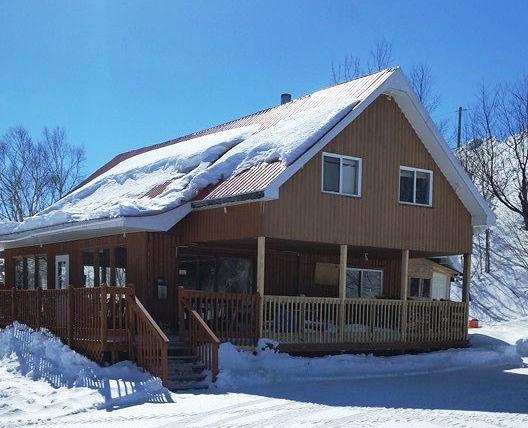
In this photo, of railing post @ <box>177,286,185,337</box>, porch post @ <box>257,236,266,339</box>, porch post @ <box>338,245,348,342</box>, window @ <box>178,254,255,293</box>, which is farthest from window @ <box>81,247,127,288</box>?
porch post @ <box>338,245,348,342</box>

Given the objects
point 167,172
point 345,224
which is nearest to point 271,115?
point 167,172

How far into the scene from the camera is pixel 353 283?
2247 cm

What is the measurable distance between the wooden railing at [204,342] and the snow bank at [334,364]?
10.4 inches

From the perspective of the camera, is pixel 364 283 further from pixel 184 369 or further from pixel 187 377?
pixel 187 377

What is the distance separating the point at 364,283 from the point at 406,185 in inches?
201

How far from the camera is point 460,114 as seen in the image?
46.9 m

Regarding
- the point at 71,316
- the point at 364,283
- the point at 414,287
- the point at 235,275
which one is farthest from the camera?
the point at 414,287

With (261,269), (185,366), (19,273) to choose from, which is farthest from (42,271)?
(185,366)

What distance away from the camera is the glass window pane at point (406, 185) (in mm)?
18391

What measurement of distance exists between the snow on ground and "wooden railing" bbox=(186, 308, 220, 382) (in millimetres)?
363

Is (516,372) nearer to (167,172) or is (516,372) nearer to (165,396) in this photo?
(165,396)

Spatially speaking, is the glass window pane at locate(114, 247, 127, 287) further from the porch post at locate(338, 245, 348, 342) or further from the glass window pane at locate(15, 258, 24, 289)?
the glass window pane at locate(15, 258, 24, 289)

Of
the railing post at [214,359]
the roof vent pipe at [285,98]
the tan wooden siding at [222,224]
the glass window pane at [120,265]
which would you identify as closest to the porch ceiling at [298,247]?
the tan wooden siding at [222,224]

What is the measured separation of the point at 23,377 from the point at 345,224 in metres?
8.06
